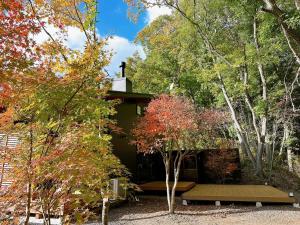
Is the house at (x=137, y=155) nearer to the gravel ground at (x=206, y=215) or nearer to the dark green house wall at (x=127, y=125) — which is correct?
the dark green house wall at (x=127, y=125)

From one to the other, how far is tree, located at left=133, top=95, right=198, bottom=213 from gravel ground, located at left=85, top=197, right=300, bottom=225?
57 cm

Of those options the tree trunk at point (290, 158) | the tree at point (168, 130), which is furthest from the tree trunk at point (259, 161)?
the tree at point (168, 130)

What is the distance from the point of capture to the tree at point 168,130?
8.58 metres

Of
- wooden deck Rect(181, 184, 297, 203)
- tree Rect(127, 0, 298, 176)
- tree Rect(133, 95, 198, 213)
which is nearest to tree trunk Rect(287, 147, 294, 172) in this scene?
tree Rect(127, 0, 298, 176)

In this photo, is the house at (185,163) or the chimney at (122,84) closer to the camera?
the house at (185,163)

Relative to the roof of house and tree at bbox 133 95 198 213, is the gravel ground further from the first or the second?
the roof of house

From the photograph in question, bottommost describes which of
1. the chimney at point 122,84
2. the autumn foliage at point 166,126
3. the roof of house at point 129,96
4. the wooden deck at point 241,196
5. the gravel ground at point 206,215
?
→ the gravel ground at point 206,215

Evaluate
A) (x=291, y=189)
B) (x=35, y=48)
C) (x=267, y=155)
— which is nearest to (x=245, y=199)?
(x=291, y=189)

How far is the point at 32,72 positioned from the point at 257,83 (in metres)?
14.4

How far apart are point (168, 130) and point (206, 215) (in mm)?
2505

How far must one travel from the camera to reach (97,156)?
164 inches

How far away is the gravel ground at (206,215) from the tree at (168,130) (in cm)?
57

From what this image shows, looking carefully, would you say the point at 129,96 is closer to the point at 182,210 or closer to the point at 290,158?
the point at 182,210

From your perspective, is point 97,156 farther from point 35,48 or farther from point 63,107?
point 35,48
